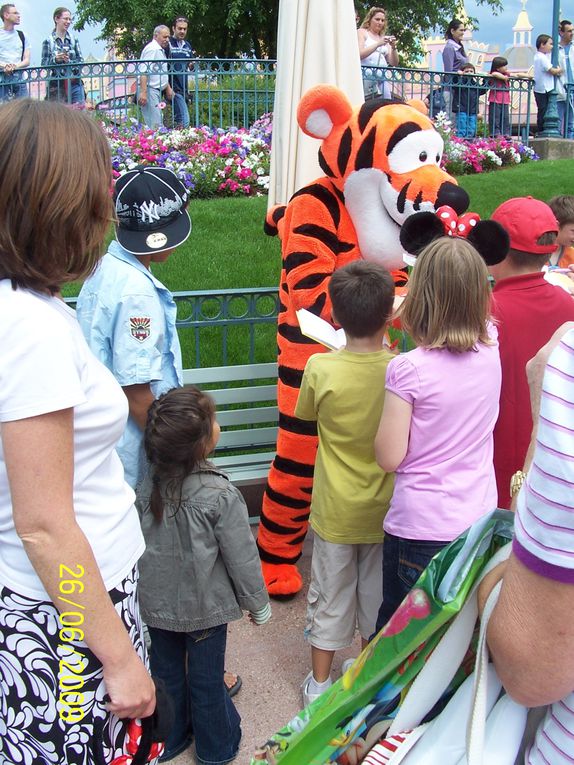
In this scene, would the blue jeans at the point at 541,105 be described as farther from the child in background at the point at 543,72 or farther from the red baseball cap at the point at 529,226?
the red baseball cap at the point at 529,226

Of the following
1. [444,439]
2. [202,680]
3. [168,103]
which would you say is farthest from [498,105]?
[202,680]

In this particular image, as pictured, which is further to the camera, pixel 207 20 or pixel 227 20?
pixel 207 20

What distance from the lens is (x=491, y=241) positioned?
2.82 m

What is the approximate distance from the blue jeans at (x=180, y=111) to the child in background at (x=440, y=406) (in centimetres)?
1043

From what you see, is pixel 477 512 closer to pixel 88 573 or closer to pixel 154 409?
pixel 154 409

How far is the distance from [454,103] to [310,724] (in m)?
13.2

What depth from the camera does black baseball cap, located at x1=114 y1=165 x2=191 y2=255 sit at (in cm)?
261

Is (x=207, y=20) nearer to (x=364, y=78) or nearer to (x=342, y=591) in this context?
(x=364, y=78)

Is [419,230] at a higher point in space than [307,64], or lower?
lower

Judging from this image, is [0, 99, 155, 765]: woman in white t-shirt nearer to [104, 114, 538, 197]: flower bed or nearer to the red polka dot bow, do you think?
the red polka dot bow

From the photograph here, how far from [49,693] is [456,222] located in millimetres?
2248

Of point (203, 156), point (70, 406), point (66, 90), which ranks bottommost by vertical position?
point (70, 406)

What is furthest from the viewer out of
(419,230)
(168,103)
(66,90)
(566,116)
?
Result: (566,116)
